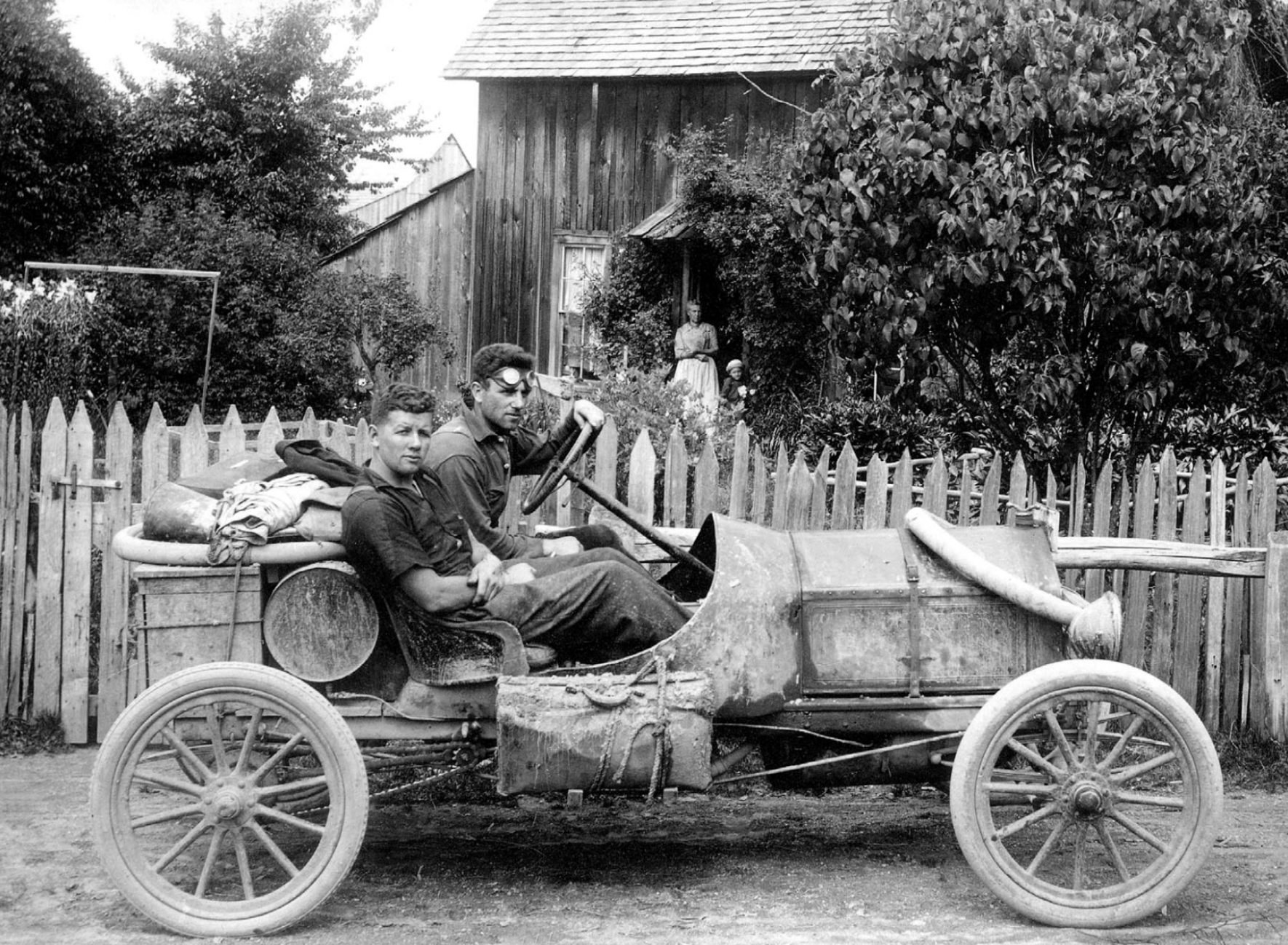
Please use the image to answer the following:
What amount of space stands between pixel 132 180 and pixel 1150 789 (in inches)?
672

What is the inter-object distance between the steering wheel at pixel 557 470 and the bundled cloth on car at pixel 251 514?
795 millimetres

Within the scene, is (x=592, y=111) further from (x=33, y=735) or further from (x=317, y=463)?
(x=317, y=463)

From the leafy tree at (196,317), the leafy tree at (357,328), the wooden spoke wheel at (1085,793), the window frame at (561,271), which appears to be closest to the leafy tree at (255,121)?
the leafy tree at (196,317)

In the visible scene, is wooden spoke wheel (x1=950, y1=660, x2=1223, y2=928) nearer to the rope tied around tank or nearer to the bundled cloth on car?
the rope tied around tank

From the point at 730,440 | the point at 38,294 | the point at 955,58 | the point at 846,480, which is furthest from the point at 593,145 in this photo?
the point at 846,480

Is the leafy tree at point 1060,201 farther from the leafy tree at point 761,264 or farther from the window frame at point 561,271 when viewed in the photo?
the window frame at point 561,271

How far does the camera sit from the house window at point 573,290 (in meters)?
18.3

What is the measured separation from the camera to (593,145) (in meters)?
18.4

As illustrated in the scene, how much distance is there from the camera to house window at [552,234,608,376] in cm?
1828

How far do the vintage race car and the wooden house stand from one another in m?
12.3

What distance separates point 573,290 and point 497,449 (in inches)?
552

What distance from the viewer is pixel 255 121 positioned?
19344 mm

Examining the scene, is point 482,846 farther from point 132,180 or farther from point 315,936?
point 132,180

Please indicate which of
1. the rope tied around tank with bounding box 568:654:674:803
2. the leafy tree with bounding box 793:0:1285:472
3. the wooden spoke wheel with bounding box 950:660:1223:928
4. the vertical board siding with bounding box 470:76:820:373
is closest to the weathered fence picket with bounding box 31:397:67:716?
the rope tied around tank with bounding box 568:654:674:803
